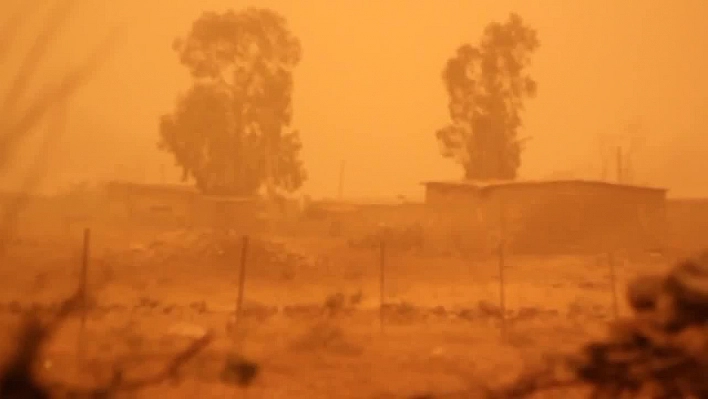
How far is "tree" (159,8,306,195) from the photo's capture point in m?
28.3

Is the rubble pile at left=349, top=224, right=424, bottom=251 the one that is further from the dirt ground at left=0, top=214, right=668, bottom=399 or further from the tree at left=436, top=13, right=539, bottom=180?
the tree at left=436, top=13, right=539, bottom=180

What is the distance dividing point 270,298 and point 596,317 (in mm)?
5217

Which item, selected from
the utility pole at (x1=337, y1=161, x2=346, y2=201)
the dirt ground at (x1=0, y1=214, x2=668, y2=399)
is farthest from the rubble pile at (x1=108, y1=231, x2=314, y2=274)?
the utility pole at (x1=337, y1=161, x2=346, y2=201)

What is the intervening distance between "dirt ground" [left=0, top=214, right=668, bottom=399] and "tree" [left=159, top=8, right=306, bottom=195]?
8.33 metres

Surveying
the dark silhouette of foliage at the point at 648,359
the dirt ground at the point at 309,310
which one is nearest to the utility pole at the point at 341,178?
the dirt ground at the point at 309,310

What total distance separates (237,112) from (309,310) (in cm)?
1998

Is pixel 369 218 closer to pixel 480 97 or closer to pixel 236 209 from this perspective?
pixel 236 209

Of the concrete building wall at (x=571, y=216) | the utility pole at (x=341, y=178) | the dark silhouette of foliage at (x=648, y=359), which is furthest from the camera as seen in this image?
the utility pole at (x=341, y=178)

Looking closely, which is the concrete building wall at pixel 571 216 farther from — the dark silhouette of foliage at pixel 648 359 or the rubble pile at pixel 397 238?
the dark silhouette of foliage at pixel 648 359

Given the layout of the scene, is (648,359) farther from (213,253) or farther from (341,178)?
(341,178)

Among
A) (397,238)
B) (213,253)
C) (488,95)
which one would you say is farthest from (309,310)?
(488,95)

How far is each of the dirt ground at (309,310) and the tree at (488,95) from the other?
9.66 metres

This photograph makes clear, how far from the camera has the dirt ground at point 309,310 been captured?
19.2 feet

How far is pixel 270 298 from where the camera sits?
40.2ft
